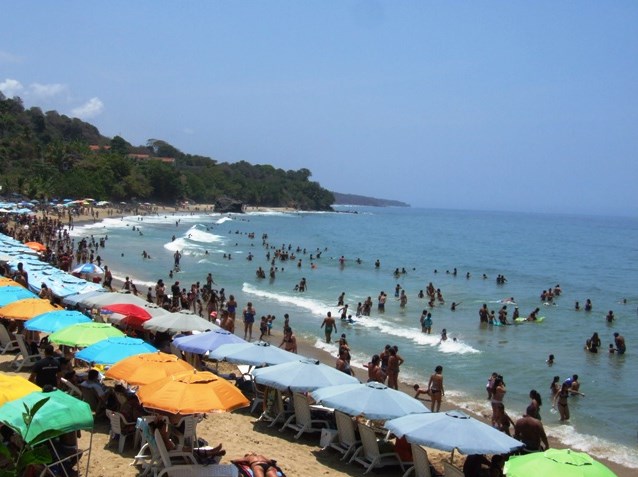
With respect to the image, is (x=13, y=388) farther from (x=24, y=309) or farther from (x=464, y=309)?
(x=464, y=309)

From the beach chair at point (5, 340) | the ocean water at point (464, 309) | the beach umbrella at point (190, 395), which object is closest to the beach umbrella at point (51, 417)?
the beach umbrella at point (190, 395)

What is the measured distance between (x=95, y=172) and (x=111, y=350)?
91310 mm

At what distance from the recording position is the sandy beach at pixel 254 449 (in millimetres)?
8516

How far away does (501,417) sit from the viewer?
1177 cm

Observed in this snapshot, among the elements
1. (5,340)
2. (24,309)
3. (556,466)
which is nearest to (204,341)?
(24,309)

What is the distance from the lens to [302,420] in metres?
10.7

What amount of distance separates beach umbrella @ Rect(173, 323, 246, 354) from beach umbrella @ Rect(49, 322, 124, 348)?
146 centimetres

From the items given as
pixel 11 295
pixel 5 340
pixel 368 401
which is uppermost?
pixel 11 295

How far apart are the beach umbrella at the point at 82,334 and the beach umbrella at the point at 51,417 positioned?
15.2 feet

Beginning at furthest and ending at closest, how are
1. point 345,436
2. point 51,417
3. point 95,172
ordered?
point 95,172, point 345,436, point 51,417

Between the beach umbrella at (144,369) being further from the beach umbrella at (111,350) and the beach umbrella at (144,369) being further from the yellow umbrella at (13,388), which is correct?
the yellow umbrella at (13,388)

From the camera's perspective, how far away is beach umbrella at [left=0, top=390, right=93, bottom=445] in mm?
5797

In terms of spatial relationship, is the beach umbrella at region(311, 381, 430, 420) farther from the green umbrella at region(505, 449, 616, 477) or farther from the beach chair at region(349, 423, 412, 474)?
the green umbrella at region(505, 449, 616, 477)

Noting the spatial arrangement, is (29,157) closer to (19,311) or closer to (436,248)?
(436,248)
